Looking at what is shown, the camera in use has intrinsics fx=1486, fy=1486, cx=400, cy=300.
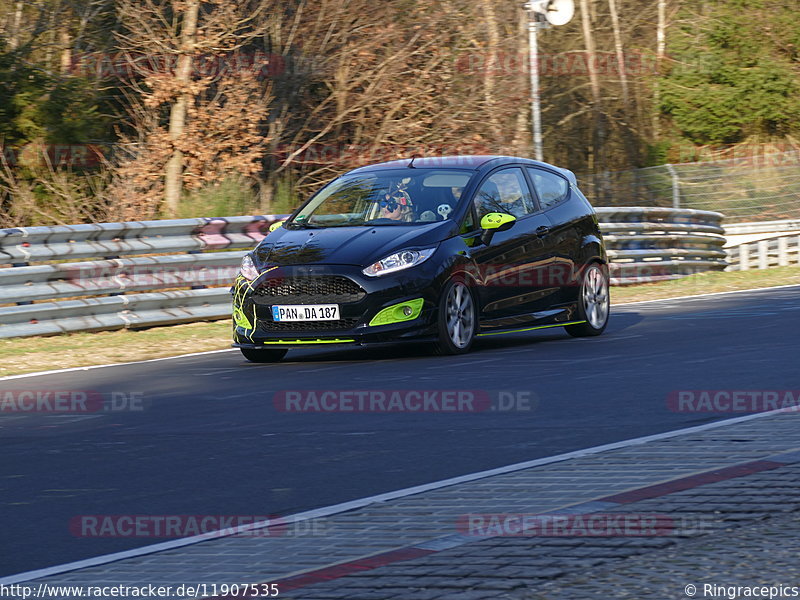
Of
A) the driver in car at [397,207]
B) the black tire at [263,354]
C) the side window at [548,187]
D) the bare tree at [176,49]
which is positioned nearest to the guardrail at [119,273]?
the black tire at [263,354]

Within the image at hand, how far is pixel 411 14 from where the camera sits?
2616 centimetres

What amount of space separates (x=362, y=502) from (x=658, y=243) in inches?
653

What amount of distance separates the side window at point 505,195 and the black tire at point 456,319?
842 mm

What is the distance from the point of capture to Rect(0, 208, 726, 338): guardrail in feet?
45.6

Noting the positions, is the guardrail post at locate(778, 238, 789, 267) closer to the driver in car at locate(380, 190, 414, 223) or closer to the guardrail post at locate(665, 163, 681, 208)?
the guardrail post at locate(665, 163, 681, 208)

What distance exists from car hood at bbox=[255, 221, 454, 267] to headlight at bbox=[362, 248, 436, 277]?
43mm

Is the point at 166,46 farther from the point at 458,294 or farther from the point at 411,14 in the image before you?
the point at 458,294

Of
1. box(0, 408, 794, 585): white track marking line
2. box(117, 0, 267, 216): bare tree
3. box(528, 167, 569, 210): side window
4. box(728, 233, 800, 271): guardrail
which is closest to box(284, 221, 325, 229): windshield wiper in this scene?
box(528, 167, 569, 210): side window

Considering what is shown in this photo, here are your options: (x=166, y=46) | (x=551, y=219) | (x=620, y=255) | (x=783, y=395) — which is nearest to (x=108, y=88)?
(x=166, y=46)

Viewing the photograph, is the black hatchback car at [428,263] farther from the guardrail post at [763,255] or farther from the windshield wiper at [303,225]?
the guardrail post at [763,255]

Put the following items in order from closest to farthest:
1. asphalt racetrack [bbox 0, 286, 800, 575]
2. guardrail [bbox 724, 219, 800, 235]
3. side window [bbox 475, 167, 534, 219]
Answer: asphalt racetrack [bbox 0, 286, 800, 575] < side window [bbox 475, 167, 534, 219] < guardrail [bbox 724, 219, 800, 235]

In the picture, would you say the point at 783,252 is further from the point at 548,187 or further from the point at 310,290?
the point at 310,290

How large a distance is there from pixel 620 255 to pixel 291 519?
15.7m

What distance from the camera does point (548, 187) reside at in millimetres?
13688
